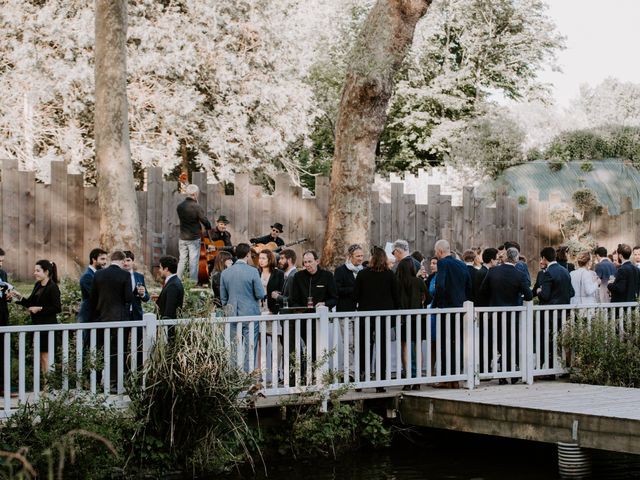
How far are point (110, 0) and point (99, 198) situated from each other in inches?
123

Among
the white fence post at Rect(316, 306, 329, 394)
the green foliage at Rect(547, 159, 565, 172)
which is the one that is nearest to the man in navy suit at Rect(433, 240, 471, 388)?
the white fence post at Rect(316, 306, 329, 394)

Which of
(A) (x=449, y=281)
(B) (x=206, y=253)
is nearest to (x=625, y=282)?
(A) (x=449, y=281)

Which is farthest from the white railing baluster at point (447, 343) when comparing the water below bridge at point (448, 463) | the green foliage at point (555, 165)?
the green foliage at point (555, 165)

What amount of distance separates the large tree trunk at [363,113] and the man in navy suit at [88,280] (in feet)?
18.6

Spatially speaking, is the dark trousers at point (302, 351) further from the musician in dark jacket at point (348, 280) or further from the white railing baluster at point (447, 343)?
the white railing baluster at point (447, 343)

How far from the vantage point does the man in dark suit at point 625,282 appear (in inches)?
589

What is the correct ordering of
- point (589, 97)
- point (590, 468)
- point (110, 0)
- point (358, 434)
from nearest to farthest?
1. point (590, 468)
2. point (358, 434)
3. point (110, 0)
4. point (589, 97)

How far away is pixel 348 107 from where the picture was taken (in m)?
16.4

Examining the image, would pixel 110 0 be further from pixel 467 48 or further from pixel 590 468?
pixel 467 48

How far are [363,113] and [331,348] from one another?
19.6 ft

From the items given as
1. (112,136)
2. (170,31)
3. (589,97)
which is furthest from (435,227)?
(589,97)

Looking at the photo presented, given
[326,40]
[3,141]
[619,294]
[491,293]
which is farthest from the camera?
[326,40]

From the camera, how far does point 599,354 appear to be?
13102mm

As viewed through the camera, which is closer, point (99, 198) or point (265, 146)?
point (99, 198)
